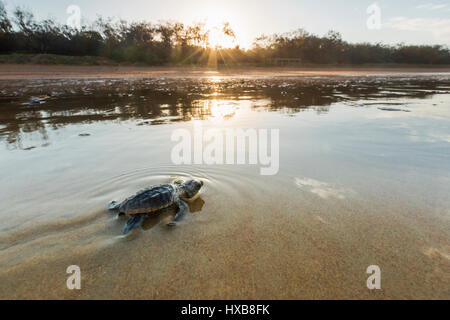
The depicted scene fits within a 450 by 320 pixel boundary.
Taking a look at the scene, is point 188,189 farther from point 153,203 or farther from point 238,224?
point 238,224

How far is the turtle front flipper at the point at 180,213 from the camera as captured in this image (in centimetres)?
194

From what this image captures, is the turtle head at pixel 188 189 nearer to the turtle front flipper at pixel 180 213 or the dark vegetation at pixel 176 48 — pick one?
the turtle front flipper at pixel 180 213

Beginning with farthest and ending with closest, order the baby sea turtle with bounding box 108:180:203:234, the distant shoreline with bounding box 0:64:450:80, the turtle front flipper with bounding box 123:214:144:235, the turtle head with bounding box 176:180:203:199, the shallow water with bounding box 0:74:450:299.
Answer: the distant shoreline with bounding box 0:64:450:80 → the turtle head with bounding box 176:180:203:199 → the baby sea turtle with bounding box 108:180:203:234 → the turtle front flipper with bounding box 123:214:144:235 → the shallow water with bounding box 0:74:450:299

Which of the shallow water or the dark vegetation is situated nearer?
the shallow water

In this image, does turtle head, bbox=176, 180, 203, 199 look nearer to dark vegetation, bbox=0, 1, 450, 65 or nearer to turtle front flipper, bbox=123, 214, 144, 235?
turtle front flipper, bbox=123, 214, 144, 235

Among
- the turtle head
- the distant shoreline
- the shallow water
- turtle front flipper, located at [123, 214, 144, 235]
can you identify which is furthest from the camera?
the distant shoreline

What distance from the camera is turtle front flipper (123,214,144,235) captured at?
1854 millimetres

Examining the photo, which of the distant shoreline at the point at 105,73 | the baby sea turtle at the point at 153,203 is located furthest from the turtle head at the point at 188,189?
the distant shoreline at the point at 105,73

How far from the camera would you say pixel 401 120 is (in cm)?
519

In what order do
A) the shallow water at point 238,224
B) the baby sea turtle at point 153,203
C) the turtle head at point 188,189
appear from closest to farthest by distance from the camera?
the shallow water at point 238,224, the baby sea turtle at point 153,203, the turtle head at point 188,189

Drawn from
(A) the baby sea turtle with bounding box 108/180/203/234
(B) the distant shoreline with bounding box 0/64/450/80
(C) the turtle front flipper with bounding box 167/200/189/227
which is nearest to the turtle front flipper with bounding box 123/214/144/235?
(A) the baby sea turtle with bounding box 108/180/203/234

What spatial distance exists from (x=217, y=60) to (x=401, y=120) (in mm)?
46934

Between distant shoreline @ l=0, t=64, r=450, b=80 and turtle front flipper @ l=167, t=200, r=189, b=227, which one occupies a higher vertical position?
distant shoreline @ l=0, t=64, r=450, b=80

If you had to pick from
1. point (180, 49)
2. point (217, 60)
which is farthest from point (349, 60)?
point (180, 49)
